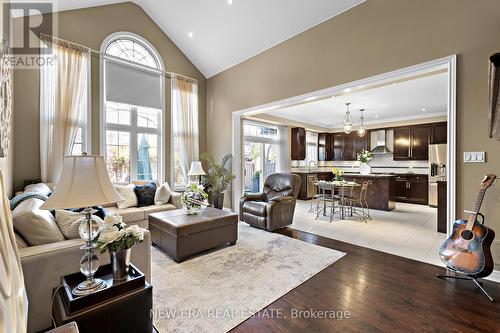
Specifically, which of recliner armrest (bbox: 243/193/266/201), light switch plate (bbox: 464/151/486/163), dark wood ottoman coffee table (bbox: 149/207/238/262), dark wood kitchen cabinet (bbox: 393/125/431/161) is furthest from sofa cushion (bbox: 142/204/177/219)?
dark wood kitchen cabinet (bbox: 393/125/431/161)

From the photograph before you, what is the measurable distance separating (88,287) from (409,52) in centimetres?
409

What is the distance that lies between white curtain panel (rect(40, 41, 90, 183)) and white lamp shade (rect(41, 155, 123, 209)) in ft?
11.0

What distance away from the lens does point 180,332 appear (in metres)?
1.70

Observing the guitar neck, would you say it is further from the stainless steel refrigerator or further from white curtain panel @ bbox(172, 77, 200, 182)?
white curtain panel @ bbox(172, 77, 200, 182)

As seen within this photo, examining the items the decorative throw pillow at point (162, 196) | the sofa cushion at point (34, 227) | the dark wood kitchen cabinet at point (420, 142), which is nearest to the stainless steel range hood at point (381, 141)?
the dark wood kitchen cabinet at point (420, 142)

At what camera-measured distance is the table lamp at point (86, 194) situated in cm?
125

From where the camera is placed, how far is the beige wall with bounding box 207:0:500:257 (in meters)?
2.46

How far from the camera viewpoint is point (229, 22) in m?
4.40

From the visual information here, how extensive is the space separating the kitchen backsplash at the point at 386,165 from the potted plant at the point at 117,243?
23.5 feet

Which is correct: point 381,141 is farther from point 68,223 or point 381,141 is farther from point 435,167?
point 68,223

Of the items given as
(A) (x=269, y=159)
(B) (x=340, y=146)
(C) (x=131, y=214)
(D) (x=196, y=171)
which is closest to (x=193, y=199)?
(C) (x=131, y=214)

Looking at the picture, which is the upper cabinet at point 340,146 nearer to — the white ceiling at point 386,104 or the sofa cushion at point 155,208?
the white ceiling at point 386,104

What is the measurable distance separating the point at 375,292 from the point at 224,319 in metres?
1.51

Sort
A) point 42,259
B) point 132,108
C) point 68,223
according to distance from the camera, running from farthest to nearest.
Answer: point 132,108 < point 68,223 < point 42,259
